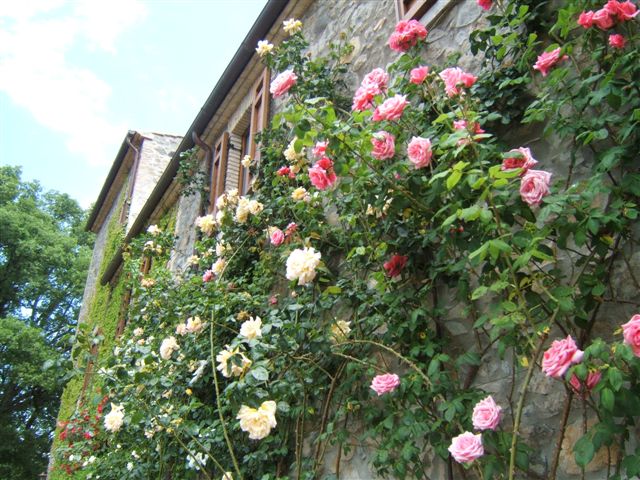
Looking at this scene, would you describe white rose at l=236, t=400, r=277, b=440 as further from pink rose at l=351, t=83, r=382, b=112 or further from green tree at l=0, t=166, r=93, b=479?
green tree at l=0, t=166, r=93, b=479

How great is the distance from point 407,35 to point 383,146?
73 centimetres

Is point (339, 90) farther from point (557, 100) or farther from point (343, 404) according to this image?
point (343, 404)

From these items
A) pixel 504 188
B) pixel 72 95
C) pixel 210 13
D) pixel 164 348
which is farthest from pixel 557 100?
pixel 72 95

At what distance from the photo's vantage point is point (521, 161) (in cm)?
187

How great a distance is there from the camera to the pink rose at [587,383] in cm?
153

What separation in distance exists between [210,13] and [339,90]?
7.32 ft

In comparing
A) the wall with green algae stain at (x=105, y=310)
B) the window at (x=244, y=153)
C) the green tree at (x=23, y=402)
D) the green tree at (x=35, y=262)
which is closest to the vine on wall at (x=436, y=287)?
the window at (x=244, y=153)

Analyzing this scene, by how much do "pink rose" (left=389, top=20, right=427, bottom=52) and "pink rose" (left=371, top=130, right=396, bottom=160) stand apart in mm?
664

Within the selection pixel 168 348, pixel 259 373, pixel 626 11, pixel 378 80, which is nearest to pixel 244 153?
pixel 168 348

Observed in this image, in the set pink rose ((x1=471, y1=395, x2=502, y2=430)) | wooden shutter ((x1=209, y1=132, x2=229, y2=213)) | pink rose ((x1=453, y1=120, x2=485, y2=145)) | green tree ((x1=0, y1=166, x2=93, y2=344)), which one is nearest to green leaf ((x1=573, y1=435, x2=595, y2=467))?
pink rose ((x1=471, y1=395, x2=502, y2=430))

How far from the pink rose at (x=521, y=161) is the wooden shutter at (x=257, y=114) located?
3.05m

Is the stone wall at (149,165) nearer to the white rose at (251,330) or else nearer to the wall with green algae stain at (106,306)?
the wall with green algae stain at (106,306)

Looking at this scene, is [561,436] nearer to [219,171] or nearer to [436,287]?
[436,287]

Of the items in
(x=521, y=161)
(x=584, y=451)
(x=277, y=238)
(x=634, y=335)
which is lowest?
(x=584, y=451)
